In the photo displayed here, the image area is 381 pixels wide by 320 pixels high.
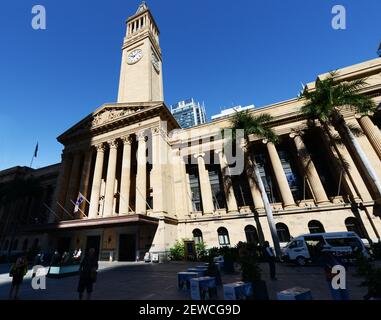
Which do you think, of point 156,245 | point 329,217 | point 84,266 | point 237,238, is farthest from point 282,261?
point 84,266

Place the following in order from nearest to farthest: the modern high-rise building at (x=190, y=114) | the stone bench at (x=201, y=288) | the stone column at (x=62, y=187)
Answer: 1. the stone bench at (x=201, y=288)
2. the stone column at (x=62, y=187)
3. the modern high-rise building at (x=190, y=114)

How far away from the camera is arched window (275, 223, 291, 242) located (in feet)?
70.7

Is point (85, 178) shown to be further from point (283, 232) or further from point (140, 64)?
point (283, 232)

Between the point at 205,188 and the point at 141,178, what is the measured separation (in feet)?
26.4

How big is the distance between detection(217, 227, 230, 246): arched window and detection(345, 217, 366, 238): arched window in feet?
38.9

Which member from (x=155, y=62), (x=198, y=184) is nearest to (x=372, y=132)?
(x=198, y=184)

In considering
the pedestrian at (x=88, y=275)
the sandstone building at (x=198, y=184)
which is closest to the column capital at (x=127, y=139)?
the sandstone building at (x=198, y=184)

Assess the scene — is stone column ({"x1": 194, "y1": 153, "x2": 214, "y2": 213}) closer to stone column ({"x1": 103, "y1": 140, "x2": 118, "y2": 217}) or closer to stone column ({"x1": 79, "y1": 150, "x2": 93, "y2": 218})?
stone column ({"x1": 103, "y1": 140, "x2": 118, "y2": 217})

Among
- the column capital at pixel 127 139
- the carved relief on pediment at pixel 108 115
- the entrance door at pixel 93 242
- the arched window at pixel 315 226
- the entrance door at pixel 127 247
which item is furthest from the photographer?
the carved relief on pediment at pixel 108 115

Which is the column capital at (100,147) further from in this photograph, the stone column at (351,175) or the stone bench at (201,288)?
the stone column at (351,175)

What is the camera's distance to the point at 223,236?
23.8m

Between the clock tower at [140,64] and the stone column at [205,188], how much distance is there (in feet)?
47.3

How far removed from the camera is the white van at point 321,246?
14.6m

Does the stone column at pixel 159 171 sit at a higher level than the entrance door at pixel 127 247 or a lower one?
higher
